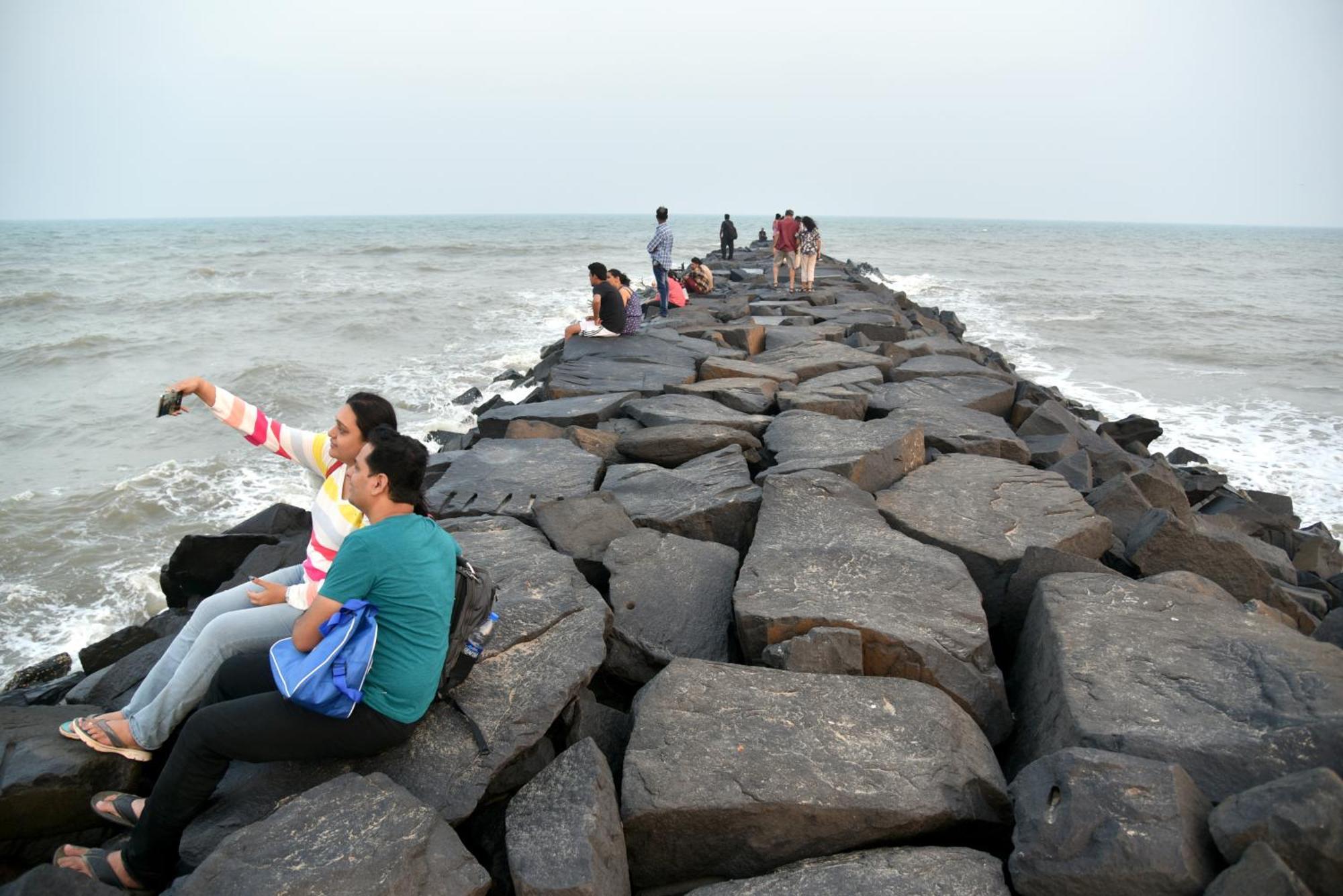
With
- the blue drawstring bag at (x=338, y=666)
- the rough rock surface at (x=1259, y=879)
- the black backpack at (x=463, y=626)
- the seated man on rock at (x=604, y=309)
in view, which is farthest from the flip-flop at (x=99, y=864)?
the seated man on rock at (x=604, y=309)

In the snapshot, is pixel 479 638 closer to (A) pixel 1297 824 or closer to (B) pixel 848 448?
(A) pixel 1297 824

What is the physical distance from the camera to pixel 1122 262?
42.1m

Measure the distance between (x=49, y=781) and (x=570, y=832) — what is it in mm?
1810

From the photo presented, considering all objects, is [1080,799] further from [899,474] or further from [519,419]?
[519,419]

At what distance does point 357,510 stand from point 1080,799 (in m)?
2.50

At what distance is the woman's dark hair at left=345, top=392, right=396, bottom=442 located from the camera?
3.04 meters

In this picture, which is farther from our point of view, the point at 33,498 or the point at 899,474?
the point at 33,498

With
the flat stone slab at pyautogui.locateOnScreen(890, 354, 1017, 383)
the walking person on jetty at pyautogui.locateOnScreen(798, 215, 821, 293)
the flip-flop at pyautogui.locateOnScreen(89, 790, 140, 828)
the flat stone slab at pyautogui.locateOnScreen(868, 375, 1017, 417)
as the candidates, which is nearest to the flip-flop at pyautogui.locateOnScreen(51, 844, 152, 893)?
the flip-flop at pyautogui.locateOnScreen(89, 790, 140, 828)

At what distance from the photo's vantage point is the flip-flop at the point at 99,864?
2.49 meters

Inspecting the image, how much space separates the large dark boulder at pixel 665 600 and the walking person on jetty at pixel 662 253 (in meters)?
8.10

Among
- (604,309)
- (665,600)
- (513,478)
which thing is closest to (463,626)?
(665,600)

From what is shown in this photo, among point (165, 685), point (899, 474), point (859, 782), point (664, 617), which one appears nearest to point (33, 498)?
point (165, 685)

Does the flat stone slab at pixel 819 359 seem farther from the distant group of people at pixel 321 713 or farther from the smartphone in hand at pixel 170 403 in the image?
the distant group of people at pixel 321 713

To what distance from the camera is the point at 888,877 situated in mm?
2209
